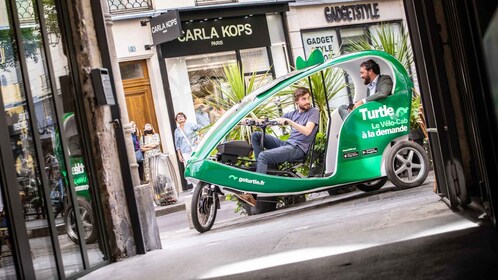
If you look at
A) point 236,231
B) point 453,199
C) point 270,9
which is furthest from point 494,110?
point 270,9

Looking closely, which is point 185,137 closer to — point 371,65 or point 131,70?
point 131,70

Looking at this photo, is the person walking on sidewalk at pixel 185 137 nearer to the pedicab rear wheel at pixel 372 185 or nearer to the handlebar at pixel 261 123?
the pedicab rear wheel at pixel 372 185

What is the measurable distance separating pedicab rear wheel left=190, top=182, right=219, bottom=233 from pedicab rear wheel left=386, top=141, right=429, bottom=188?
2.33m

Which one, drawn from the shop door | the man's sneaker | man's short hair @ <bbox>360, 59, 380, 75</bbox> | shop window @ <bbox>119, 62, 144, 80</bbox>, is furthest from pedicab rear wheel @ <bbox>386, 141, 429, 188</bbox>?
shop window @ <bbox>119, 62, 144, 80</bbox>

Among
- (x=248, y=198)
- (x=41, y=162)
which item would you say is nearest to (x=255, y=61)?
(x=248, y=198)

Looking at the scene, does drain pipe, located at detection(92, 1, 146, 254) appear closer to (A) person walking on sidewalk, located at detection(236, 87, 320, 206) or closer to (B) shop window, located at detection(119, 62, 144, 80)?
(A) person walking on sidewalk, located at detection(236, 87, 320, 206)

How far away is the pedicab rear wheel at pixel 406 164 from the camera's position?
→ 11680 mm

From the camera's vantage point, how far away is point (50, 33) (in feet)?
29.0

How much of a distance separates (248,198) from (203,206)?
1231mm

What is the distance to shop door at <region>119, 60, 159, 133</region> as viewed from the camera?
20422 millimetres

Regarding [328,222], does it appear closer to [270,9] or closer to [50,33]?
[50,33]

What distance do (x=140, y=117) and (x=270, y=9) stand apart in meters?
4.49

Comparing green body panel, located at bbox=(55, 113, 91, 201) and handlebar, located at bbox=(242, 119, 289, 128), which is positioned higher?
handlebar, located at bbox=(242, 119, 289, 128)

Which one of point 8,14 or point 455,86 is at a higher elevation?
point 8,14
